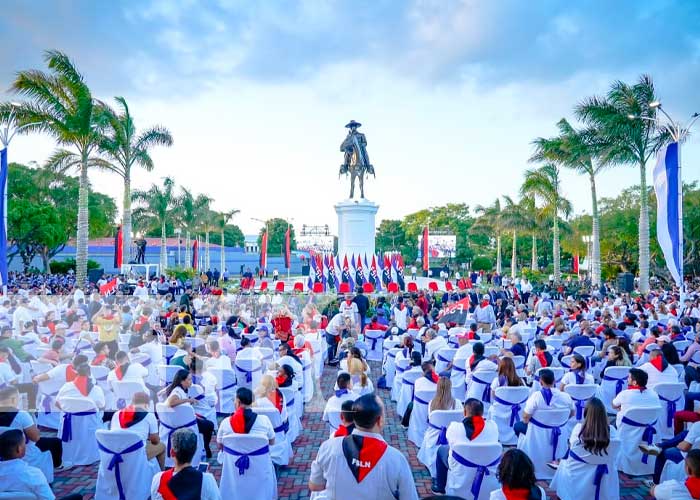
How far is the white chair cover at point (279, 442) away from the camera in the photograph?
6.05 meters

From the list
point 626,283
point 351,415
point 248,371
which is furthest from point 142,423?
point 626,283

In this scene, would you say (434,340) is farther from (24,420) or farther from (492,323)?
(24,420)

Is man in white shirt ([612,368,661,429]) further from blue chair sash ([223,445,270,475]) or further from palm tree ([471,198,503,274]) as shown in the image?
palm tree ([471,198,503,274])

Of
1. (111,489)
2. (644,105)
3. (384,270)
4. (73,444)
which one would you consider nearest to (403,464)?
(111,489)

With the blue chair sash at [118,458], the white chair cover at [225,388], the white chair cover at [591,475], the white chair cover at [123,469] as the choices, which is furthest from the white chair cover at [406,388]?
the blue chair sash at [118,458]

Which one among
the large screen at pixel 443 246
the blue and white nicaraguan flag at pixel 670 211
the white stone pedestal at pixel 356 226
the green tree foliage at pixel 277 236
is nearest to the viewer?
the blue and white nicaraguan flag at pixel 670 211

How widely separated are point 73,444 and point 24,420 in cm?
177

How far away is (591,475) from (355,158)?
23.0m

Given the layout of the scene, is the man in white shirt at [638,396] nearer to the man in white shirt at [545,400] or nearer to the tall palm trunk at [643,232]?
the man in white shirt at [545,400]

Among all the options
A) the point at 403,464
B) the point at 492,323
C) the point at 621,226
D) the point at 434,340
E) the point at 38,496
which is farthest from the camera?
the point at 621,226

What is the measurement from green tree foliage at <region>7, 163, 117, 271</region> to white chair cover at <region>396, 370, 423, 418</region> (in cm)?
2776

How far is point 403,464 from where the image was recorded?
3244 millimetres

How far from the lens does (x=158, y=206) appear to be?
4084 centimetres

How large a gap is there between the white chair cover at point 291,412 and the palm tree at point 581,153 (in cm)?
2217
